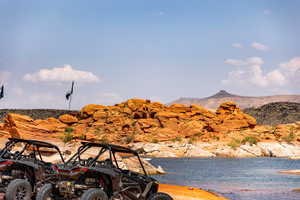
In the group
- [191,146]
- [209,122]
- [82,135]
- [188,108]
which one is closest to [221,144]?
[191,146]

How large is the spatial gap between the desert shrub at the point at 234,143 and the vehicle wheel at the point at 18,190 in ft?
355

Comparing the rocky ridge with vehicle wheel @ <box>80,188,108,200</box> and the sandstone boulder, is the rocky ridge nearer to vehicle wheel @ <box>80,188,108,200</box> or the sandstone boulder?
the sandstone boulder

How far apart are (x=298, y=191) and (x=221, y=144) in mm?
91006

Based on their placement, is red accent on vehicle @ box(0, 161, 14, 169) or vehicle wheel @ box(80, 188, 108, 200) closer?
vehicle wheel @ box(80, 188, 108, 200)

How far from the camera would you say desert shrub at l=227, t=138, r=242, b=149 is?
119825 mm

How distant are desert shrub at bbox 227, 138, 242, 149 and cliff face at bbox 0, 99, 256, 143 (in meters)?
9.53

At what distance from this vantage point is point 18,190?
14.1 meters

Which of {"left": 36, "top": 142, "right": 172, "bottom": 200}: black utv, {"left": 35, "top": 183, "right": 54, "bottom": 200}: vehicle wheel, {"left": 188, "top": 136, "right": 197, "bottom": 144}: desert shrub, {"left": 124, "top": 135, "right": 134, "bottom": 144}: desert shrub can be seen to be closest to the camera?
{"left": 36, "top": 142, "right": 172, "bottom": 200}: black utv

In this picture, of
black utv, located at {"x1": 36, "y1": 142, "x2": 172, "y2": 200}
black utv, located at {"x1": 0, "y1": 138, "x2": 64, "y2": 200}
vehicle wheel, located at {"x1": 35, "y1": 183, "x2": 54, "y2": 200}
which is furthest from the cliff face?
black utv, located at {"x1": 36, "y1": 142, "x2": 172, "y2": 200}

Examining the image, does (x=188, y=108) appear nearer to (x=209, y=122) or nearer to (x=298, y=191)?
(x=209, y=122)

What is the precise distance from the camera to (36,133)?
374 ft

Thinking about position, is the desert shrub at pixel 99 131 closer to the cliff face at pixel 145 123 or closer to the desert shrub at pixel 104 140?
the cliff face at pixel 145 123

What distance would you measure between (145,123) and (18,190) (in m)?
129

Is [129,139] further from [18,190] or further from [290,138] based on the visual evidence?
[18,190]
